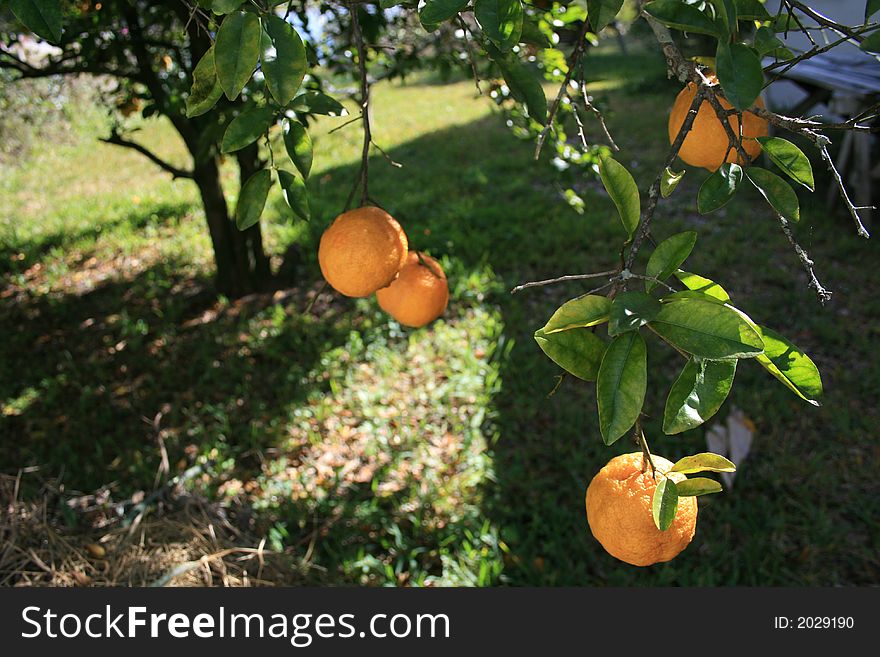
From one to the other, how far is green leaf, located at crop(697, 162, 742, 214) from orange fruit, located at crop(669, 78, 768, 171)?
0.06m

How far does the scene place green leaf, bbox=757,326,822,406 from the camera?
623mm

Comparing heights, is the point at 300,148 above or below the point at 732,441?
above

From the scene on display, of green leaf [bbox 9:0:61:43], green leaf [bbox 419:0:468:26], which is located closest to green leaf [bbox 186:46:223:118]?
green leaf [bbox 9:0:61:43]

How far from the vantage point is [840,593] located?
1.99 meters

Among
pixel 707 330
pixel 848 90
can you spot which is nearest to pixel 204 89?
pixel 707 330

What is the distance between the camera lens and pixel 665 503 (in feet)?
2.16

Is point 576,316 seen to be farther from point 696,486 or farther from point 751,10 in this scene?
point 751,10

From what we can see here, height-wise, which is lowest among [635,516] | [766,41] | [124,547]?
[124,547]

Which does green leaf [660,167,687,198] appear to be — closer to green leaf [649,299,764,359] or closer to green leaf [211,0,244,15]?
green leaf [649,299,764,359]

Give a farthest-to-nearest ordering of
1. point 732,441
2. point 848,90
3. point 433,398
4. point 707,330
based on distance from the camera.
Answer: point 848,90
point 433,398
point 732,441
point 707,330

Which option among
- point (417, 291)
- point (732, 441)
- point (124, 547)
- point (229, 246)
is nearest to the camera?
point (417, 291)

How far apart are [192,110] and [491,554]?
191cm

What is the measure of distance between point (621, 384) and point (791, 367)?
158mm

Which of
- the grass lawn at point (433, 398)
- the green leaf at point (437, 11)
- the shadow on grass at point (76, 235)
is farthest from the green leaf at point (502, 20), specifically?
the shadow on grass at point (76, 235)
